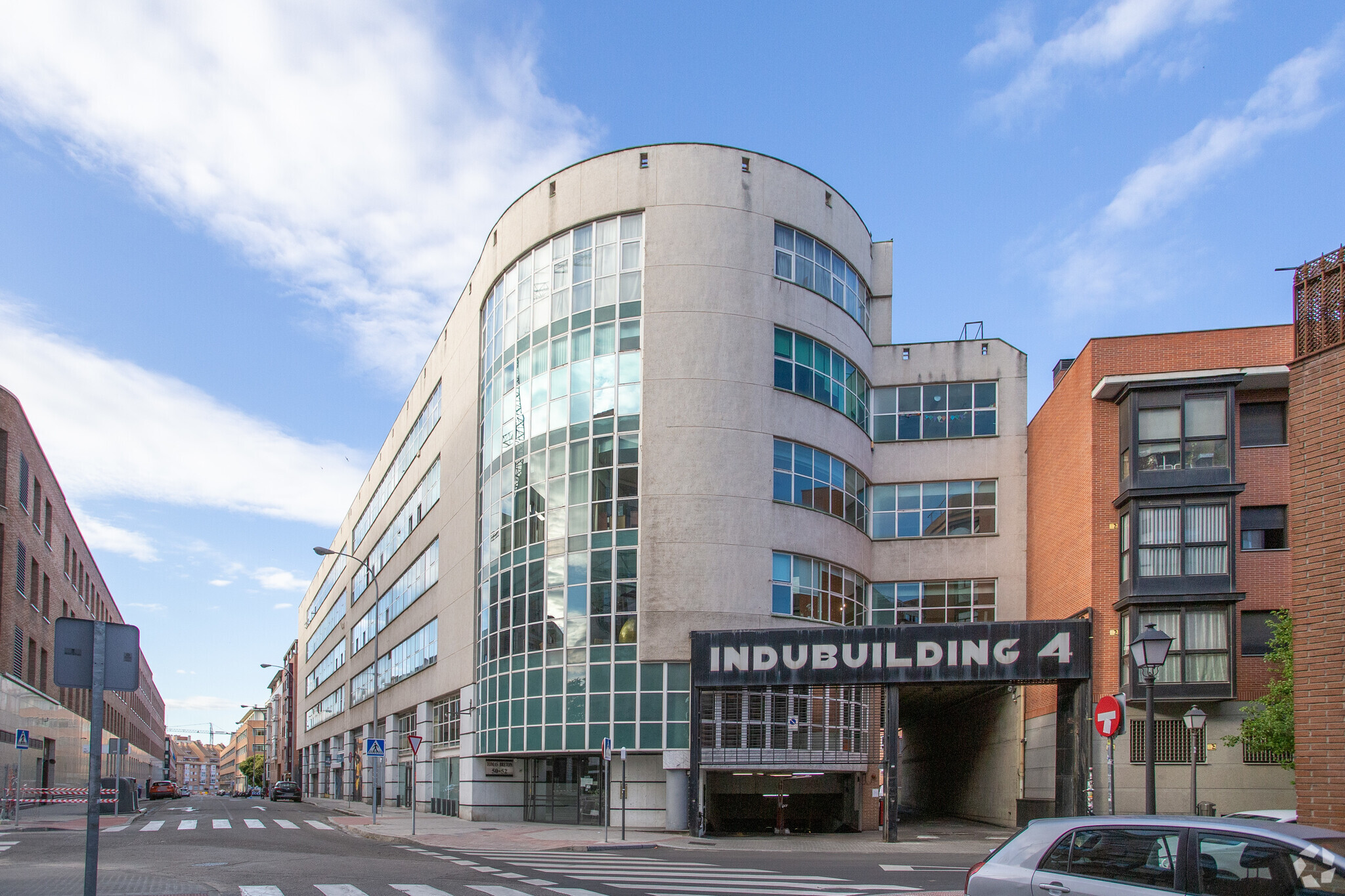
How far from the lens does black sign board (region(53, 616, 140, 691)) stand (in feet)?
25.8

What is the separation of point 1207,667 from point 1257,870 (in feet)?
68.8

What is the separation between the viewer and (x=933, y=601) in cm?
3609

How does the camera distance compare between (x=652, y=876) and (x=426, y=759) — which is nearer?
(x=652, y=876)

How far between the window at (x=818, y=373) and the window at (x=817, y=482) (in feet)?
5.69

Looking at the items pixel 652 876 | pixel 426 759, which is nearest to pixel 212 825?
pixel 426 759

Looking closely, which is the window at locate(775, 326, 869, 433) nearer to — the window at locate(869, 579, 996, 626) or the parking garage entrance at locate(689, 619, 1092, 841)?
the window at locate(869, 579, 996, 626)

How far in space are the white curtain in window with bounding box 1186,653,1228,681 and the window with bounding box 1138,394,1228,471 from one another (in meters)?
4.51

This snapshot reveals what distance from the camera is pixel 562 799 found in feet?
113

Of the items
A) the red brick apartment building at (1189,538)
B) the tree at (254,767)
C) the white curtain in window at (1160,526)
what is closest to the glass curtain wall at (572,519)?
the red brick apartment building at (1189,538)

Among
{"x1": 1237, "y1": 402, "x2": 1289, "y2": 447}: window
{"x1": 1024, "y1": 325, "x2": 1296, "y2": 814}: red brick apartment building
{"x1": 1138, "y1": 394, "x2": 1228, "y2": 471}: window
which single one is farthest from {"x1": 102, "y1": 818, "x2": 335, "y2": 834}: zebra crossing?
{"x1": 1237, "y1": 402, "x2": 1289, "y2": 447}: window

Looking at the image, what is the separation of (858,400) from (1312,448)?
24730 millimetres

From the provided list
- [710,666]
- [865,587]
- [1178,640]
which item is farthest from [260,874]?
[865,587]

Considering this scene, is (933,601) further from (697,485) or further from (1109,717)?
(1109,717)

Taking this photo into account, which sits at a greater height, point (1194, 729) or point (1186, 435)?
point (1186, 435)
